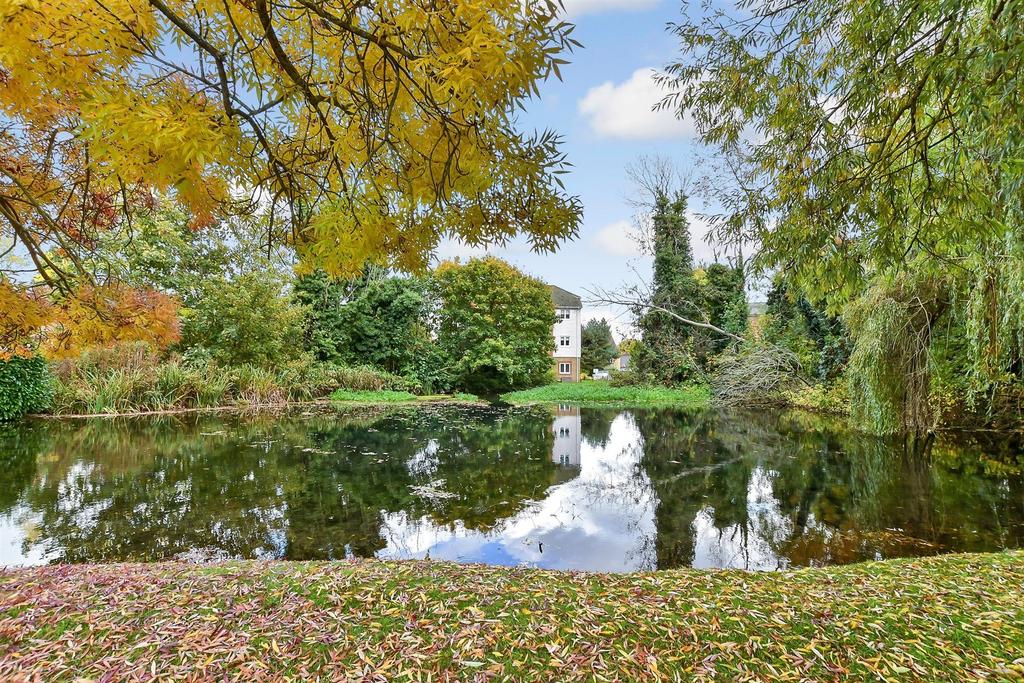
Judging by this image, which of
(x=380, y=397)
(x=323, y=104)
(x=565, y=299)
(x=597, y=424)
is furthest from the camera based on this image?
(x=565, y=299)

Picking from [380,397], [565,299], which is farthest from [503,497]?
[565,299]

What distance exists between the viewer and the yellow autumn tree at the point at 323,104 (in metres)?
1.39

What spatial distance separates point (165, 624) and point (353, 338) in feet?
60.1

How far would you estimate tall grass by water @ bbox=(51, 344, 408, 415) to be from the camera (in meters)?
11.3

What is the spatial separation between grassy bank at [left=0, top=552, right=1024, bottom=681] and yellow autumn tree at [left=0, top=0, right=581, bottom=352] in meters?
1.66

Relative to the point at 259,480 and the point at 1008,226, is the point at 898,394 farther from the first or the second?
the point at 259,480

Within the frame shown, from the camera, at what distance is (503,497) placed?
18.7 feet

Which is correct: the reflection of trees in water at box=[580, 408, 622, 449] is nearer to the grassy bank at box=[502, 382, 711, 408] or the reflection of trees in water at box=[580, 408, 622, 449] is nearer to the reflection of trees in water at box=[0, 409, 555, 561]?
the reflection of trees in water at box=[0, 409, 555, 561]

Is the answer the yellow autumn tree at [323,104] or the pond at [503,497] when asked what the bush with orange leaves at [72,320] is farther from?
the pond at [503,497]

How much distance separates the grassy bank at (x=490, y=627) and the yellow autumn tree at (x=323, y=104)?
1658mm

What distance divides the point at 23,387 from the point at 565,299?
26866 mm

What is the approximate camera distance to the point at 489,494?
5.81 metres

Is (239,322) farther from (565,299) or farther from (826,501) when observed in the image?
(565,299)

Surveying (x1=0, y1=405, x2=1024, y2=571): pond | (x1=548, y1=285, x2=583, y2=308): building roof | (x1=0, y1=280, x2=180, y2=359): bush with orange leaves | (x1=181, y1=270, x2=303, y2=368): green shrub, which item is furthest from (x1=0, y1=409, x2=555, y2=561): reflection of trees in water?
(x1=548, y1=285, x2=583, y2=308): building roof
